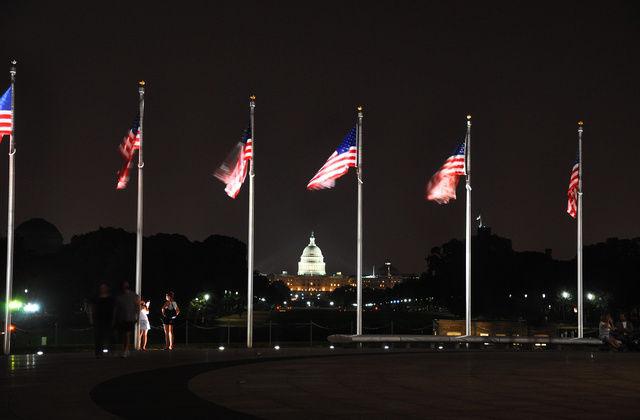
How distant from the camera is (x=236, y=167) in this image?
4022 centimetres

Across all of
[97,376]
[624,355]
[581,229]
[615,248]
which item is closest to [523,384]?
[97,376]

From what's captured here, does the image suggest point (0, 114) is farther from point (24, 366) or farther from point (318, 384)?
point (318, 384)

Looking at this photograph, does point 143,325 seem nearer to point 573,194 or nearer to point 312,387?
point 312,387

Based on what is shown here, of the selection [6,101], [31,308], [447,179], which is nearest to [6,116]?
[6,101]

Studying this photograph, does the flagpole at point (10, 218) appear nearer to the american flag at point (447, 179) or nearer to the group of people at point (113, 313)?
the group of people at point (113, 313)

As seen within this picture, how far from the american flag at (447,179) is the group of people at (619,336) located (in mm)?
8022

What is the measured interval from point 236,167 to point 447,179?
8800 mm

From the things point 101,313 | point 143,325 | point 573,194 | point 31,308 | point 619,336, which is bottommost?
point 31,308

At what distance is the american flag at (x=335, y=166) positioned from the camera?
135 feet

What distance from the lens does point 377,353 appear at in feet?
122

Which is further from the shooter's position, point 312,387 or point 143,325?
point 143,325

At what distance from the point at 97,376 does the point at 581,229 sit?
28694 mm

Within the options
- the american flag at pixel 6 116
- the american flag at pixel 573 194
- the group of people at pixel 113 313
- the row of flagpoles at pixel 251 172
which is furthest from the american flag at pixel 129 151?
the american flag at pixel 573 194

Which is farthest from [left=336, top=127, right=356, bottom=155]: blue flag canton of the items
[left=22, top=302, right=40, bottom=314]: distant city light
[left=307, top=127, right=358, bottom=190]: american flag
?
[left=22, top=302, right=40, bottom=314]: distant city light
